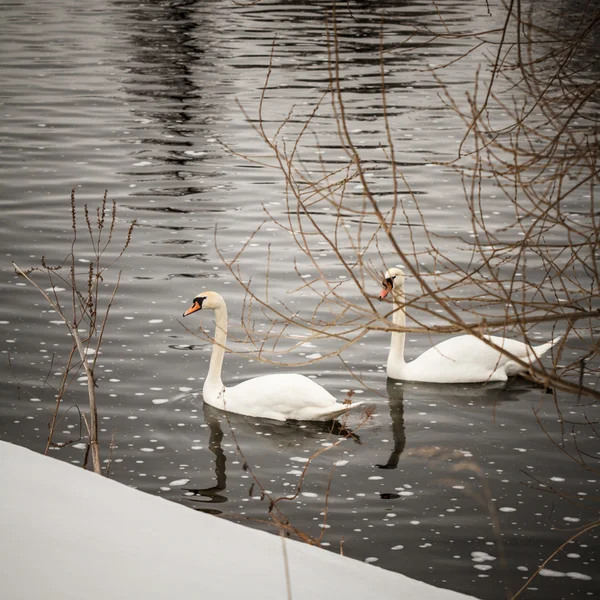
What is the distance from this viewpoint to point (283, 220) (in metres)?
15.0

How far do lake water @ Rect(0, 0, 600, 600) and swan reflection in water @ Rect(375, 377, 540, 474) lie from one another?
1.0 inches

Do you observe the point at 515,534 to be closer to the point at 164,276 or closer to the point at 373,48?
the point at 164,276

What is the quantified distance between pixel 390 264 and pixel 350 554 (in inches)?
267

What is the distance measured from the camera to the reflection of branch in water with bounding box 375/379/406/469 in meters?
8.02

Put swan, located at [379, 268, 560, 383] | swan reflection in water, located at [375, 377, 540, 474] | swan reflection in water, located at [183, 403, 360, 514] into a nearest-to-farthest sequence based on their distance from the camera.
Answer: swan reflection in water, located at [183, 403, 360, 514] → swan reflection in water, located at [375, 377, 540, 474] → swan, located at [379, 268, 560, 383]

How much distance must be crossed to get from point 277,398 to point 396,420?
98cm

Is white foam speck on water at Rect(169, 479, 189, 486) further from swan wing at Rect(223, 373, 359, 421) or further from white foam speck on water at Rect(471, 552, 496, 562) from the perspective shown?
white foam speck on water at Rect(471, 552, 496, 562)

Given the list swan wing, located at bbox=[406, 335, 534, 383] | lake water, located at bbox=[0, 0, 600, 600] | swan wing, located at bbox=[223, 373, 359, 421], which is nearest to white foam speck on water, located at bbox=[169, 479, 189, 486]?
lake water, located at bbox=[0, 0, 600, 600]

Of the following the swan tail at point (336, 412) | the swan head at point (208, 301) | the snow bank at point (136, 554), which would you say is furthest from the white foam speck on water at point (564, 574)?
the swan head at point (208, 301)

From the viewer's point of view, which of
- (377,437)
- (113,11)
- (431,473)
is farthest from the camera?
(113,11)

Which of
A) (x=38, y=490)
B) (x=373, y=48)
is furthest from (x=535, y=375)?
(x=373, y=48)

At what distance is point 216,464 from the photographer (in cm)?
793

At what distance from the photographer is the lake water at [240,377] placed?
6.96 meters

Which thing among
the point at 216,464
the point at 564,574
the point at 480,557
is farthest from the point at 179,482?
the point at 564,574
